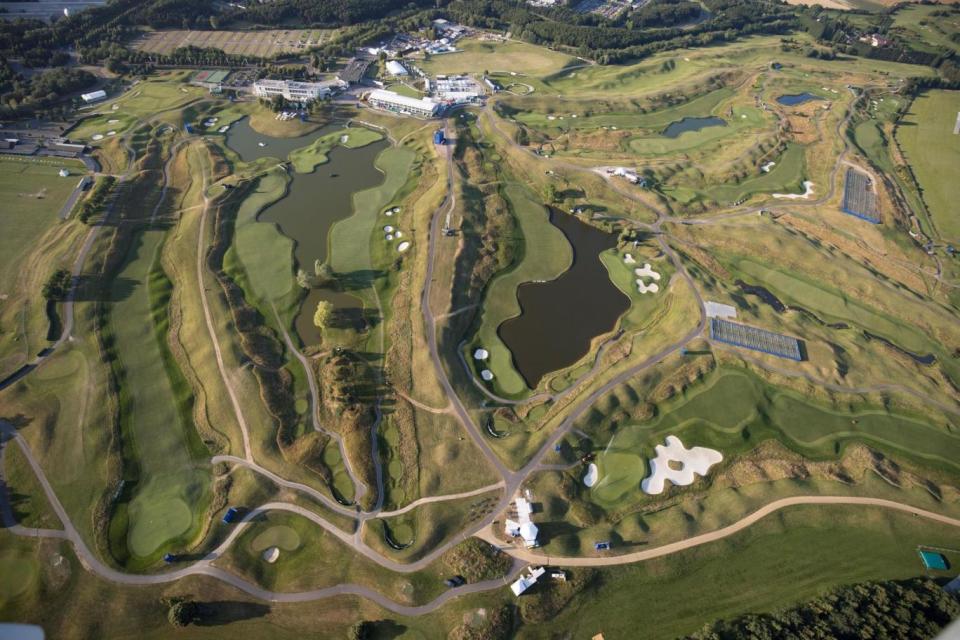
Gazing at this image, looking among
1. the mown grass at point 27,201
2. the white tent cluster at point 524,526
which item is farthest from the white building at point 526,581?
the mown grass at point 27,201

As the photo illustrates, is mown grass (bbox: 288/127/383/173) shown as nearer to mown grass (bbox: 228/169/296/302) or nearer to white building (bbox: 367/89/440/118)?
white building (bbox: 367/89/440/118)

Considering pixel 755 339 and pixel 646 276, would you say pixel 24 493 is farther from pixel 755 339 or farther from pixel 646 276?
pixel 755 339

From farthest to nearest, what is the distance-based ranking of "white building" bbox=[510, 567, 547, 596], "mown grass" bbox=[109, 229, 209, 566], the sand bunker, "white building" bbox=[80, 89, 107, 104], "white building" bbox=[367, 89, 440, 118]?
"white building" bbox=[80, 89, 107, 104], "white building" bbox=[367, 89, 440, 118], the sand bunker, "mown grass" bbox=[109, 229, 209, 566], "white building" bbox=[510, 567, 547, 596]

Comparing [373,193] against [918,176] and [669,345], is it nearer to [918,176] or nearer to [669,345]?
[669,345]

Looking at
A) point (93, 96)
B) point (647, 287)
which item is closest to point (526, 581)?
point (647, 287)

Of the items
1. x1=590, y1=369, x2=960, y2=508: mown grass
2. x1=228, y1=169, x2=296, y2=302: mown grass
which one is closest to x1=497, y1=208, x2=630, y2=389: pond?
x1=590, y1=369, x2=960, y2=508: mown grass
